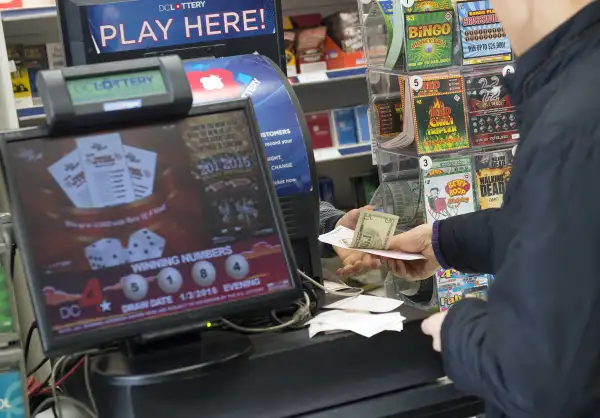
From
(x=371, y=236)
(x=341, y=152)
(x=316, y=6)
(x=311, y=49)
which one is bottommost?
(x=341, y=152)

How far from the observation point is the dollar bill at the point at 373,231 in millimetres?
1578

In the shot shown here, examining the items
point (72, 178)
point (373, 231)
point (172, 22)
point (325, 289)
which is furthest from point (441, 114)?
point (72, 178)

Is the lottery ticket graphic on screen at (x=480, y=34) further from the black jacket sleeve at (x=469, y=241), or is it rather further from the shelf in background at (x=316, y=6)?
the black jacket sleeve at (x=469, y=241)

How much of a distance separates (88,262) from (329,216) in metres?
0.95

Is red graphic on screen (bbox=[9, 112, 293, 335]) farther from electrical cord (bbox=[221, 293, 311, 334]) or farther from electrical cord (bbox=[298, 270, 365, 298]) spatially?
electrical cord (bbox=[298, 270, 365, 298])

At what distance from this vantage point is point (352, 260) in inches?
69.4

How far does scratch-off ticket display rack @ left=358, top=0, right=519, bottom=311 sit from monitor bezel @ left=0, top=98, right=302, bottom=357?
2.16m

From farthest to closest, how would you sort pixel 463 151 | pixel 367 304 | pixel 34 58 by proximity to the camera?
pixel 34 58, pixel 463 151, pixel 367 304

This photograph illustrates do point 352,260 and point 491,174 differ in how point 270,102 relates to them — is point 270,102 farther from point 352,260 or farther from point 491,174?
point 491,174

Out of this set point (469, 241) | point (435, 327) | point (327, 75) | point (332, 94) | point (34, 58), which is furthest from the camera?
point (332, 94)

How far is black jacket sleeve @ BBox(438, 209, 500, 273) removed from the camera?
4.98 feet

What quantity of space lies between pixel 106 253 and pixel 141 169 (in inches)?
4.8

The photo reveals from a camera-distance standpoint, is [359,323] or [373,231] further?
[373,231]

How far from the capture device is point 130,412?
41.9 inches
